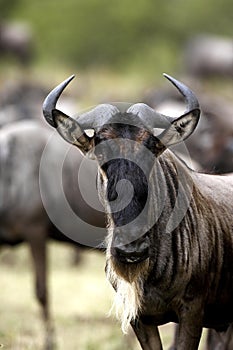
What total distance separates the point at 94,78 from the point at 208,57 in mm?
12002

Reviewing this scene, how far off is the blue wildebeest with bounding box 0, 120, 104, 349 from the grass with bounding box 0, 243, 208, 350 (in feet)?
1.68

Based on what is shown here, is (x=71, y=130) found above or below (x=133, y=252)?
above

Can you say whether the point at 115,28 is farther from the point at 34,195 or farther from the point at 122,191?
the point at 122,191

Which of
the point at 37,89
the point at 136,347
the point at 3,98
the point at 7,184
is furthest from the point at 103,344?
the point at 37,89

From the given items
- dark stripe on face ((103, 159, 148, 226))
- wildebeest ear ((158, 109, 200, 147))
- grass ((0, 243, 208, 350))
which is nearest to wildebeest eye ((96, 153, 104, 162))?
dark stripe on face ((103, 159, 148, 226))

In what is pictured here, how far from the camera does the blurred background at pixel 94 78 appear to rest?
10.0 m

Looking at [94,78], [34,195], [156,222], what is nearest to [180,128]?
[156,222]

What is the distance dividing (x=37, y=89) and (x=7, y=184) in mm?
11740

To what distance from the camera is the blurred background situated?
1002 cm

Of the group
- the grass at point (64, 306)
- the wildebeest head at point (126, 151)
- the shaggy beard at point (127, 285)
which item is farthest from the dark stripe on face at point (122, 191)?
the grass at point (64, 306)

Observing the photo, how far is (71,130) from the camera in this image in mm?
5613

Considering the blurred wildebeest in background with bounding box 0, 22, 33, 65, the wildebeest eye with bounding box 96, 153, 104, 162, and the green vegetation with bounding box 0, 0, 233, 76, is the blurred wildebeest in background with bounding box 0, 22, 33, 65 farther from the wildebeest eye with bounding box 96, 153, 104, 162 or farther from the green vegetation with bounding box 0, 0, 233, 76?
the wildebeest eye with bounding box 96, 153, 104, 162

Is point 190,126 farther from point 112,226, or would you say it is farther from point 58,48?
point 58,48

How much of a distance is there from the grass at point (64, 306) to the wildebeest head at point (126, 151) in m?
1.37
